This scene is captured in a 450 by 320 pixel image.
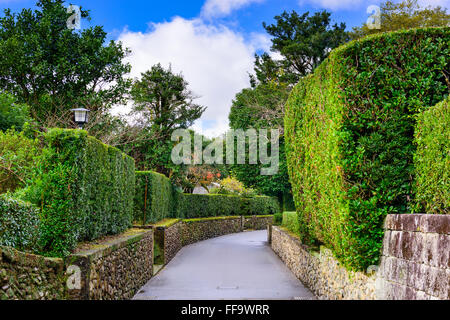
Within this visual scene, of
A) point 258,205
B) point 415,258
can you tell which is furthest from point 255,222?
point 415,258

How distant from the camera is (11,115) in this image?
17672 millimetres

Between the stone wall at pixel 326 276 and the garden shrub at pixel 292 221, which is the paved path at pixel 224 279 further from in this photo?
the garden shrub at pixel 292 221

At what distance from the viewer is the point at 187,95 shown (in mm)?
26938

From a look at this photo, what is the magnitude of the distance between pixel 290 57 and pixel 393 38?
2325 centimetres

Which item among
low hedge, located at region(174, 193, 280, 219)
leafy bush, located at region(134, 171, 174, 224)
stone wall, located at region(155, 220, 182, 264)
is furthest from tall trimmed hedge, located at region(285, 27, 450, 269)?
low hedge, located at region(174, 193, 280, 219)

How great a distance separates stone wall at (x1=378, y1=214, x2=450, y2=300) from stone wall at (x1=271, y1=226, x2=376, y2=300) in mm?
509

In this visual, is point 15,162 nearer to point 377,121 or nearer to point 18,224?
point 18,224

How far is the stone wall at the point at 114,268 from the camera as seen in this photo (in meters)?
5.80

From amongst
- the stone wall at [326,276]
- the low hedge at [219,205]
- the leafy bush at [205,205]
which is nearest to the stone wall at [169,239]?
the low hedge at [219,205]

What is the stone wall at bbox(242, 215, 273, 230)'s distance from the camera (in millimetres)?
33403

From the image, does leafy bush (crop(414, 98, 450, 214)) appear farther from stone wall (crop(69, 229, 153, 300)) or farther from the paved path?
stone wall (crop(69, 229, 153, 300))

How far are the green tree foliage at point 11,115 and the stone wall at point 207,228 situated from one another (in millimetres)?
8809
